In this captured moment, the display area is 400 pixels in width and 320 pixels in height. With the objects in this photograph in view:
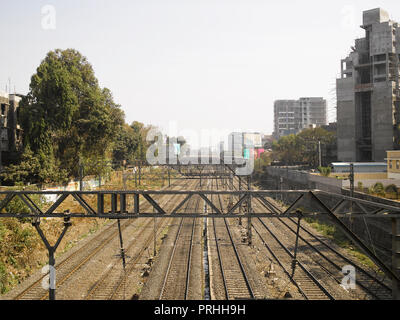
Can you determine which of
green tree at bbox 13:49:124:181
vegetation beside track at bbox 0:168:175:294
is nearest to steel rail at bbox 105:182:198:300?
vegetation beside track at bbox 0:168:175:294

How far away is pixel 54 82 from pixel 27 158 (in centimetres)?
759

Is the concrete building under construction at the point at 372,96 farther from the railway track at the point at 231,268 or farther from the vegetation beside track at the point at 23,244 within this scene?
the vegetation beside track at the point at 23,244

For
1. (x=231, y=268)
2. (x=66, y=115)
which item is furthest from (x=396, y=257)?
(x=66, y=115)

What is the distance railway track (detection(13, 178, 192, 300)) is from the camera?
43.7 ft

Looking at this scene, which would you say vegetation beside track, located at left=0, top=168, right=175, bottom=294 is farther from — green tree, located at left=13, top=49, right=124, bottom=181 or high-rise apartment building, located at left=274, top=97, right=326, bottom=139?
high-rise apartment building, located at left=274, top=97, right=326, bottom=139

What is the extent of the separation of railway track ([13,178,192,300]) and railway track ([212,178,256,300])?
23.1 feet

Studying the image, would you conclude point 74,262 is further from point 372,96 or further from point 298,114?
point 298,114

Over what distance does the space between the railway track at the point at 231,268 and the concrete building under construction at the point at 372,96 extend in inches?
1447

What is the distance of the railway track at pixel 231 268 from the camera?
13711 millimetres

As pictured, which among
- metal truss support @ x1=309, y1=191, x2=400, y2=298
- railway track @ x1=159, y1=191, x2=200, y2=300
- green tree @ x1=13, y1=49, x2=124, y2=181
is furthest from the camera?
green tree @ x1=13, y1=49, x2=124, y2=181

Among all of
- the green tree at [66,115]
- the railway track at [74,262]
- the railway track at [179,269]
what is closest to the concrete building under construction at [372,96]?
the green tree at [66,115]
